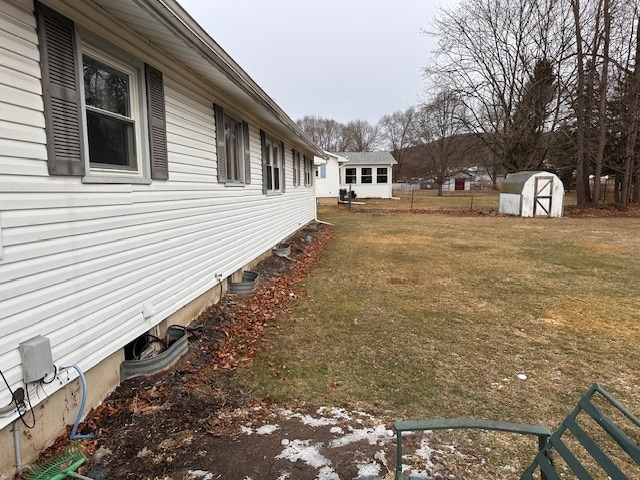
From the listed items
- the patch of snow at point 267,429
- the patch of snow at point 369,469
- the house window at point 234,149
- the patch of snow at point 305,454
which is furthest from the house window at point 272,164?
the patch of snow at point 369,469

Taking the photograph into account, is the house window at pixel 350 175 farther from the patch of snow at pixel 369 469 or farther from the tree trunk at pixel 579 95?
the patch of snow at pixel 369 469

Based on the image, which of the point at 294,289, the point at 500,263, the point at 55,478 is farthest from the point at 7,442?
the point at 500,263

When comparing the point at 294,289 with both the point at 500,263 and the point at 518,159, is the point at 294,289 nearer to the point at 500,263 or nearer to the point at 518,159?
the point at 500,263

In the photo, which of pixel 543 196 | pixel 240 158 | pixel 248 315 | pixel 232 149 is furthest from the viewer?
pixel 543 196

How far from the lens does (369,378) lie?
367 cm

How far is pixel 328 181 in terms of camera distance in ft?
100

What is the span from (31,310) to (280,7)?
53.2 ft

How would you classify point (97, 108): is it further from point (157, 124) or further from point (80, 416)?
point (80, 416)

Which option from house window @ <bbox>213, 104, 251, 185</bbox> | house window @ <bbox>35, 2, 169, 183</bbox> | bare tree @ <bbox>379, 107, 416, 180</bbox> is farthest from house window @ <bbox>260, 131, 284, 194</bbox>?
bare tree @ <bbox>379, 107, 416, 180</bbox>

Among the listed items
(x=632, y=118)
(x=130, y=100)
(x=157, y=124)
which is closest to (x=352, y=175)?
(x=632, y=118)

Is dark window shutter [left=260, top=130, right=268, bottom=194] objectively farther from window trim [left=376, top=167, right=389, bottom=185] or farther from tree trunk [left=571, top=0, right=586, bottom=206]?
window trim [left=376, top=167, right=389, bottom=185]

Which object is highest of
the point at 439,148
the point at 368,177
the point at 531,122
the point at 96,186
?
the point at 439,148

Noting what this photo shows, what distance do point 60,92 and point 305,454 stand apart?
289 cm

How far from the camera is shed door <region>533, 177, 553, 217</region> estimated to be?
18.4 metres
